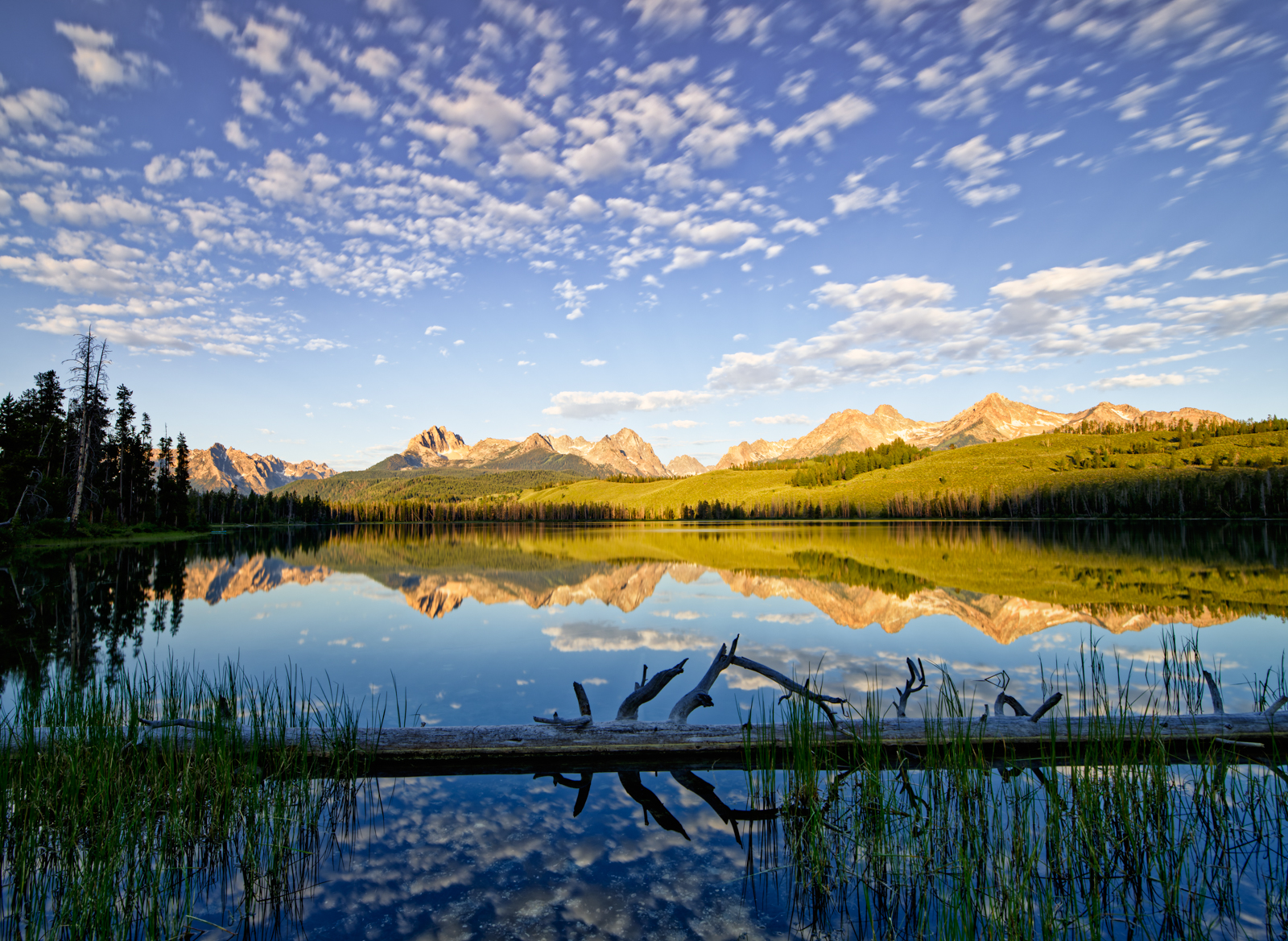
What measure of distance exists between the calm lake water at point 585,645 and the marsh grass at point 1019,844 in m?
0.64

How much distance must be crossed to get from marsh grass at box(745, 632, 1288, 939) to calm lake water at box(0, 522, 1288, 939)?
64cm

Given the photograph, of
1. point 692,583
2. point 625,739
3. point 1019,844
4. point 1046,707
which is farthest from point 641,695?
point 692,583

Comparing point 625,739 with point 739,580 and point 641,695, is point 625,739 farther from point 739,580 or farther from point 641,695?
point 739,580

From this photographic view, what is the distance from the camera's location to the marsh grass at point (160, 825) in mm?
6039

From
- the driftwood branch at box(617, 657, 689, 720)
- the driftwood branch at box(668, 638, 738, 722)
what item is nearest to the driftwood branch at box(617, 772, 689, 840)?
the driftwood branch at box(617, 657, 689, 720)

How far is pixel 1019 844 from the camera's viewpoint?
6.62 m

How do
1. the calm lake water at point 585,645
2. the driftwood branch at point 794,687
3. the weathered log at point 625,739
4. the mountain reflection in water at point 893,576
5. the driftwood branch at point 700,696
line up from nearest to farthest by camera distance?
the calm lake water at point 585,645 → the driftwood branch at point 794,687 → the weathered log at point 625,739 → the driftwood branch at point 700,696 → the mountain reflection in water at point 893,576

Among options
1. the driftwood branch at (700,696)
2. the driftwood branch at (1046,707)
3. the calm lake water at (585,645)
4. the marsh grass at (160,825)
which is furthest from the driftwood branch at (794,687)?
the marsh grass at (160,825)

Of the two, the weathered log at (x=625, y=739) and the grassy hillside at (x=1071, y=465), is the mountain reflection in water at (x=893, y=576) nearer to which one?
the weathered log at (x=625, y=739)

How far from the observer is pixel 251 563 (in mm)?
51906

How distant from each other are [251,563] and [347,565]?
7.48m

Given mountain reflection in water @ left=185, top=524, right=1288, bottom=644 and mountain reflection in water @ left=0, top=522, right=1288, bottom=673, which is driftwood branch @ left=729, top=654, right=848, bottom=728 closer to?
mountain reflection in water @ left=0, top=522, right=1288, bottom=673

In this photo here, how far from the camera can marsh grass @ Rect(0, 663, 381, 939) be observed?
19.8ft

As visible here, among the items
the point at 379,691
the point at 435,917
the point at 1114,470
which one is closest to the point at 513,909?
the point at 435,917
